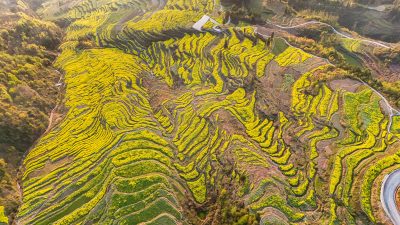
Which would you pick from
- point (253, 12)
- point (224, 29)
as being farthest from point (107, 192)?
point (253, 12)

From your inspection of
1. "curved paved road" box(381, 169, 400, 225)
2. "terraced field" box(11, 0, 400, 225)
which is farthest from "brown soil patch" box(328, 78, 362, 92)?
"curved paved road" box(381, 169, 400, 225)

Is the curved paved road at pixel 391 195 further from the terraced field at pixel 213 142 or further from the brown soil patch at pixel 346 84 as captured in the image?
the brown soil patch at pixel 346 84

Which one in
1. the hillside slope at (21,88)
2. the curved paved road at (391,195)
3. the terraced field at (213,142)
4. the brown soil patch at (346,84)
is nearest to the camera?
the curved paved road at (391,195)

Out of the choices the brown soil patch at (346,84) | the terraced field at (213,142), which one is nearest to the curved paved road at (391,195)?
the terraced field at (213,142)

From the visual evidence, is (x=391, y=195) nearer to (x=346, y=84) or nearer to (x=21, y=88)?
(x=346, y=84)

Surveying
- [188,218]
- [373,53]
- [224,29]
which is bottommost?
[188,218]

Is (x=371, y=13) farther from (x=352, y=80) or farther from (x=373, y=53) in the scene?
(x=352, y=80)

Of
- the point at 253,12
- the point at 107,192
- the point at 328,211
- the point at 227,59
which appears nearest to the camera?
the point at 328,211
